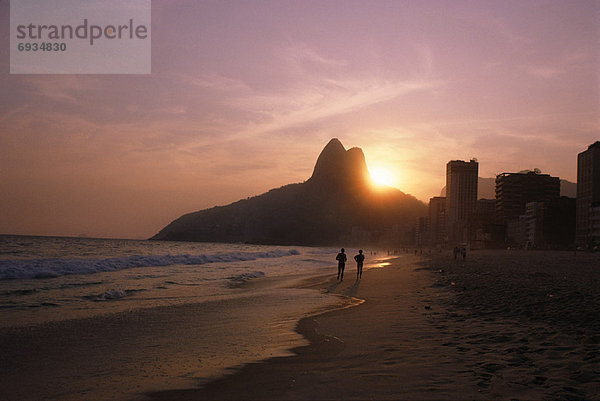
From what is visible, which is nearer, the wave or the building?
the wave

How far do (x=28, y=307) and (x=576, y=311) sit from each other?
52.3 ft

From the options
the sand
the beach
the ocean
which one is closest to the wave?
the ocean

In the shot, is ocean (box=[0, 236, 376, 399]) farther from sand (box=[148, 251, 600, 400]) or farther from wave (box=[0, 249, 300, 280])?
wave (box=[0, 249, 300, 280])

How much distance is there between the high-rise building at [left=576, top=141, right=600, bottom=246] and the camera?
14001cm

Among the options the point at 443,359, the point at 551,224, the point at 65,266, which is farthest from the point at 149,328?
the point at 551,224

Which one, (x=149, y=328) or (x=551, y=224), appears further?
(x=551, y=224)

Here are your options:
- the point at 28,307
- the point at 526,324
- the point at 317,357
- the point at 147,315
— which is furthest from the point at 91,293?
the point at 526,324

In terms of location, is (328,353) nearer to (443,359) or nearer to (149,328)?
(443,359)

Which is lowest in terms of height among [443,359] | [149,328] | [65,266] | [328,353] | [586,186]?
[65,266]

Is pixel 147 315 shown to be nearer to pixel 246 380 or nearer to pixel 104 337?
pixel 104 337

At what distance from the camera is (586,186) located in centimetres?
14975

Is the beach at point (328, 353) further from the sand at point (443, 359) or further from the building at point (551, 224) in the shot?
the building at point (551, 224)

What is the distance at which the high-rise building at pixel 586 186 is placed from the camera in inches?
5512

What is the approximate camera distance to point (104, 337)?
9.60 meters
